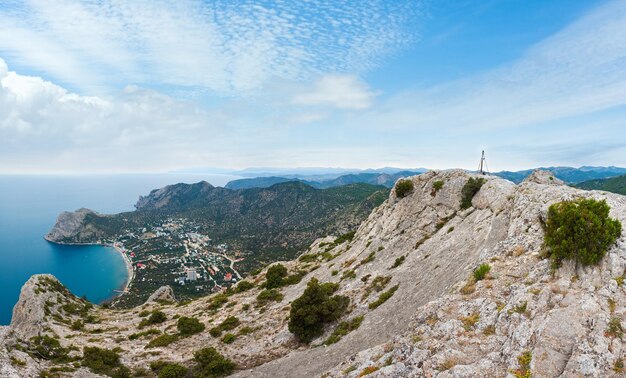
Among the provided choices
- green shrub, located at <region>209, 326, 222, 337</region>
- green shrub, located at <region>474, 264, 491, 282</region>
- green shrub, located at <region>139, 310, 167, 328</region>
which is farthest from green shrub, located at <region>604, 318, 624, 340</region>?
green shrub, located at <region>139, 310, 167, 328</region>

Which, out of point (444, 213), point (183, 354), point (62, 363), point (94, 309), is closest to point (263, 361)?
point (183, 354)

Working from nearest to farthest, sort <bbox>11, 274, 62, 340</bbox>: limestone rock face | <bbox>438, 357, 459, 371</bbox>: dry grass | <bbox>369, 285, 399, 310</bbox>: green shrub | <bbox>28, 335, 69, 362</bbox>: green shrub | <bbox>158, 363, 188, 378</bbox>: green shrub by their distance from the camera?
<bbox>438, 357, 459, 371</bbox>: dry grass, <bbox>369, 285, 399, 310</bbox>: green shrub, <bbox>158, 363, 188, 378</bbox>: green shrub, <bbox>28, 335, 69, 362</bbox>: green shrub, <bbox>11, 274, 62, 340</bbox>: limestone rock face

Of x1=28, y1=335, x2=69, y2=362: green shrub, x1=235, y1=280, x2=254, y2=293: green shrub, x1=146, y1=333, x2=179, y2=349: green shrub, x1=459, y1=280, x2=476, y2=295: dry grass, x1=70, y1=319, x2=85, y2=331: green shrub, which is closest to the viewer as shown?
x1=459, y1=280, x2=476, y2=295: dry grass

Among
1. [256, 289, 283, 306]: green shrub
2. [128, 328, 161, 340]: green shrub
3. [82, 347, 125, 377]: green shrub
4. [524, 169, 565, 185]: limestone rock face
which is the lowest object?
[128, 328, 161, 340]: green shrub

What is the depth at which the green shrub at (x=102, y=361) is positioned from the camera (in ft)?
91.7

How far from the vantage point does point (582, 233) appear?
42.9ft

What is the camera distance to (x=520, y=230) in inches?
734

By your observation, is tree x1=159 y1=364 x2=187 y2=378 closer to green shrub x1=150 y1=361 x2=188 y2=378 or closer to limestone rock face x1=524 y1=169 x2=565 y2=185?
green shrub x1=150 y1=361 x2=188 y2=378

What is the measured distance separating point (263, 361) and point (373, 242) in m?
22.0

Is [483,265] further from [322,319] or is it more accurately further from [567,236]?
[322,319]

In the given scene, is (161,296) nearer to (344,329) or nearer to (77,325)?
(77,325)

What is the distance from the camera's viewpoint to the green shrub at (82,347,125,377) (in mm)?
27938

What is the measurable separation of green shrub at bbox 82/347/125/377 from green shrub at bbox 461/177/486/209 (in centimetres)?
4009

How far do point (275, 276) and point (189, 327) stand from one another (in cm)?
1474
